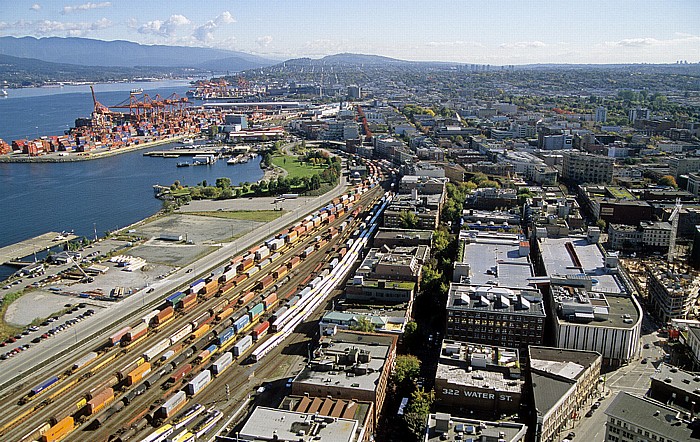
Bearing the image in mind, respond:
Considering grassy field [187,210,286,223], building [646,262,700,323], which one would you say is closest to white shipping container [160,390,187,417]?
building [646,262,700,323]

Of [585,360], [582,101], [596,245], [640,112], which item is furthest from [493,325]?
[582,101]

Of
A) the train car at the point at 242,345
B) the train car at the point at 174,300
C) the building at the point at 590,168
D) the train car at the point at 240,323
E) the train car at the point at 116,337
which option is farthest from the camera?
the building at the point at 590,168

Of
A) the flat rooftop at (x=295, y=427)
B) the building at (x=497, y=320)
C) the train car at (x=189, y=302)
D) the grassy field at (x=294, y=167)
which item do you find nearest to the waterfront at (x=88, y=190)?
the grassy field at (x=294, y=167)

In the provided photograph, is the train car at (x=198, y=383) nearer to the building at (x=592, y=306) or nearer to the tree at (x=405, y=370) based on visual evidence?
the tree at (x=405, y=370)

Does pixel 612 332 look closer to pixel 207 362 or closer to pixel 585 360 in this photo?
pixel 585 360

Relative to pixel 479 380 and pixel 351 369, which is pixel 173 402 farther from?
pixel 479 380

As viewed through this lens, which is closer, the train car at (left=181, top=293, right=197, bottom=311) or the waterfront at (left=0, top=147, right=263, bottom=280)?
the train car at (left=181, top=293, right=197, bottom=311)

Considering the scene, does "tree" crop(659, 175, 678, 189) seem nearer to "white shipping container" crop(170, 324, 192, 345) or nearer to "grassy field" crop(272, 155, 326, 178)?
"grassy field" crop(272, 155, 326, 178)

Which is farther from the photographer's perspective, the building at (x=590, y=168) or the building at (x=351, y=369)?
the building at (x=590, y=168)

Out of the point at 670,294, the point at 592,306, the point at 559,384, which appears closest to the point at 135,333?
the point at 559,384
